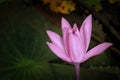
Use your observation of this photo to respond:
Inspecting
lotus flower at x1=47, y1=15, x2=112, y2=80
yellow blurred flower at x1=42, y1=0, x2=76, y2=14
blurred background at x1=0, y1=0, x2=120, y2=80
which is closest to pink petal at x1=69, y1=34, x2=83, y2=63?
lotus flower at x1=47, y1=15, x2=112, y2=80

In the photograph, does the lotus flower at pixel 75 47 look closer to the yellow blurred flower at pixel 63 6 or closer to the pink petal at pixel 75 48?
the pink petal at pixel 75 48

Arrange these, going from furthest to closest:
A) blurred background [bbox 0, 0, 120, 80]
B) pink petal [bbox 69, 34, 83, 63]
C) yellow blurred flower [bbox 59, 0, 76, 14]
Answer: yellow blurred flower [bbox 59, 0, 76, 14] → blurred background [bbox 0, 0, 120, 80] → pink petal [bbox 69, 34, 83, 63]

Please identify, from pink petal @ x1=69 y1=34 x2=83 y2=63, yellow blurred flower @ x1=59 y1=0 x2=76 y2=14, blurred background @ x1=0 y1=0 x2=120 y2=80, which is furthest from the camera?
yellow blurred flower @ x1=59 y1=0 x2=76 y2=14

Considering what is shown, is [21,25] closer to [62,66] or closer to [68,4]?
[62,66]

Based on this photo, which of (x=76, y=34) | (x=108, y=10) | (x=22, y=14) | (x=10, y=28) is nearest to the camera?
(x=76, y=34)

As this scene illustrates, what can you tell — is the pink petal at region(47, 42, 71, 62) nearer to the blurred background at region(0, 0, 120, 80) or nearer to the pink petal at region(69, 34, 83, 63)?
the pink petal at region(69, 34, 83, 63)

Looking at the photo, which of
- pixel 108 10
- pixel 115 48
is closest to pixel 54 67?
pixel 115 48
